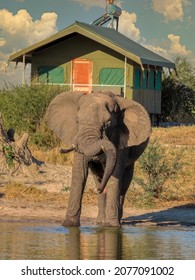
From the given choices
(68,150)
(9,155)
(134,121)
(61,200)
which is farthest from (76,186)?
(9,155)

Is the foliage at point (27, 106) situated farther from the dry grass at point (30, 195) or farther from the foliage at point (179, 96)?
the foliage at point (179, 96)

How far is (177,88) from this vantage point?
4741cm

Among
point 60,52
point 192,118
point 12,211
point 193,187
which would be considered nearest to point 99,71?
point 60,52

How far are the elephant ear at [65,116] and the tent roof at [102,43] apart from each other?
20794 mm

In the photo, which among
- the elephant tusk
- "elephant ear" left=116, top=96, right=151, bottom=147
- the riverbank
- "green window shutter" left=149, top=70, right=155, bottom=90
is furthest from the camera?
"green window shutter" left=149, top=70, right=155, bottom=90

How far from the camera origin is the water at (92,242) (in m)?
12.4

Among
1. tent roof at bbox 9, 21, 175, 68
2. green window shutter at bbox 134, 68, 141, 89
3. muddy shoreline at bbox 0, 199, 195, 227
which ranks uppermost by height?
tent roof at bbox 9, 21, 175, 68

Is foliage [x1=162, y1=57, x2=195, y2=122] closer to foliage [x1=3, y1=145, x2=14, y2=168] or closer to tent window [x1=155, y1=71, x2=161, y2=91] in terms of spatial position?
tent window [x1=155, y1=71, x2=161, y2=91]

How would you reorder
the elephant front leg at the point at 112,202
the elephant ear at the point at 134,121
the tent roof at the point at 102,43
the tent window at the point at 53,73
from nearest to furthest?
the elephant front leg at the point at 112,202 < the elephant ear at the point at 134,121 < the tent roof at the point at 102,43 < the tent window at the point at 53,73

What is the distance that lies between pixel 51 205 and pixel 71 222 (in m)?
3.03

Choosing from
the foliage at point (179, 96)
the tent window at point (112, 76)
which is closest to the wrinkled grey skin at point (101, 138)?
the tent window at point (112, 76)

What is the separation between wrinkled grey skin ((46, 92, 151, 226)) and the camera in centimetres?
1438

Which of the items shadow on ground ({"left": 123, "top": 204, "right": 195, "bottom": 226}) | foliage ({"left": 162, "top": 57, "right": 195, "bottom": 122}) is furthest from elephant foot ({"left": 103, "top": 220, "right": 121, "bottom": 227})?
foliage ({"left": 162, "top": 57, "right": 195, "bottom": 122})

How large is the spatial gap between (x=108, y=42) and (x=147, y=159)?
17.5 meters
